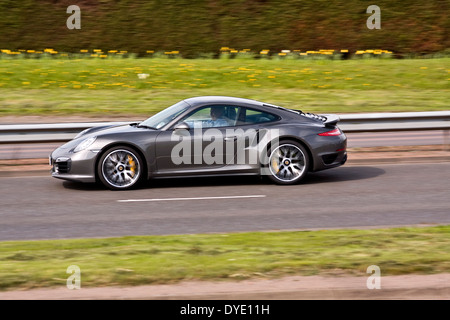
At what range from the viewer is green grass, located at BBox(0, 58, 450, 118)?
1950 centimetres

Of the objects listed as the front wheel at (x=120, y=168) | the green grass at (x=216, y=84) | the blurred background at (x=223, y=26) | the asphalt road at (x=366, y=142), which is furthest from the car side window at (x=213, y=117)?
the blurred background at (x=223, y=26)

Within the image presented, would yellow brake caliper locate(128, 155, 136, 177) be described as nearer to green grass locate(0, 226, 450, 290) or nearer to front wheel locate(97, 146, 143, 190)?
front wheel locate(97, 146, 143, 190)

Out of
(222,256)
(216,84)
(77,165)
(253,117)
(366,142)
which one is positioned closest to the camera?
(222,256)

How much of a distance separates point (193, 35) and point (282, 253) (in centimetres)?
2354

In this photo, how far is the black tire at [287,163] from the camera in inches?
445

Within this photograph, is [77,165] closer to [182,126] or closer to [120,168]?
[120,168]

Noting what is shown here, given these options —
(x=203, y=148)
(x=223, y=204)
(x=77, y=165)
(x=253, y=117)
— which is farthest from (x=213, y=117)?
(x=77, y=165)

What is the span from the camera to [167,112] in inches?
459

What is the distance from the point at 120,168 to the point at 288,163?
2.53m

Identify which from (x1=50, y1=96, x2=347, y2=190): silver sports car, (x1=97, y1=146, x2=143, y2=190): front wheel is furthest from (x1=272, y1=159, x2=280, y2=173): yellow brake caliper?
(x1=97, y1=146, x2=143, y2=190): front wheel

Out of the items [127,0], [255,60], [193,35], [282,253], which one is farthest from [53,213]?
[127,0]

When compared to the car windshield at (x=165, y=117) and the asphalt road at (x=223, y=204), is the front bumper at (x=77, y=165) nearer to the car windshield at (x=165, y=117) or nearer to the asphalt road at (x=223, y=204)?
the asphalt road at (x=223, y=204)

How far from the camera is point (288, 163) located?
11.4 metres
